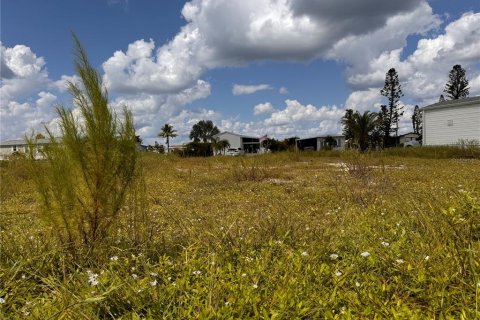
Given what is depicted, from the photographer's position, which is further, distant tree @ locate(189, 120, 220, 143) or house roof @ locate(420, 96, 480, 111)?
distant tree @ locate(189, 120, 220, 143)

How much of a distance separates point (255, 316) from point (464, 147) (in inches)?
949

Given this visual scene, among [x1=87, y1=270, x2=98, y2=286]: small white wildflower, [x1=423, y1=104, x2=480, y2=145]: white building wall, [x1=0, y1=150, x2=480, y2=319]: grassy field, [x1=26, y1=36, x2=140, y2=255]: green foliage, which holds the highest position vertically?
[x1=423, y1=104, x2=480, y2=145]: white building wall

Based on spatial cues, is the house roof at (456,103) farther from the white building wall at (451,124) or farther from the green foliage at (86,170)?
the green foliage at (86,170)

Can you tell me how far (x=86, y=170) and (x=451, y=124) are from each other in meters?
33.6

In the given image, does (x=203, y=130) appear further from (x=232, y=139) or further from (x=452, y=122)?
(x=452, y=122)

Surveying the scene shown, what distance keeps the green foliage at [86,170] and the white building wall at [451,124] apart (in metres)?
31.7

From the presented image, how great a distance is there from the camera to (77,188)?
12.0 feet

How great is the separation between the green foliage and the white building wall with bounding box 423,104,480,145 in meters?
31.7

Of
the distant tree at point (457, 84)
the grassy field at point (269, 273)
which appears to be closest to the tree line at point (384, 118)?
the distant tree at point (457, 84)

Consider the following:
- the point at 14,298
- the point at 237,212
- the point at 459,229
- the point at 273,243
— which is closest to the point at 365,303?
the point at 273,243

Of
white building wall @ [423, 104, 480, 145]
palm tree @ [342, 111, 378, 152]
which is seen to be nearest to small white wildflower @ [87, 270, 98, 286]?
white building wall @ [423, 104, 480, 145]

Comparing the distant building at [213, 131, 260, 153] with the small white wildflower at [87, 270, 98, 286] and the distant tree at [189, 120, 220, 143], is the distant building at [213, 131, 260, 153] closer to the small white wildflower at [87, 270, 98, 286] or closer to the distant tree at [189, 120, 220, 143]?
the distant tree at [189, 120, 220, 143]

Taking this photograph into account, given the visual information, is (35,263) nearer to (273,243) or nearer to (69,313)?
(69,313)

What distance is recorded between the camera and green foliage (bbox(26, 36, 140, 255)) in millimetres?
3561
